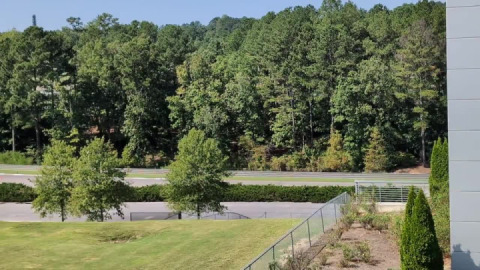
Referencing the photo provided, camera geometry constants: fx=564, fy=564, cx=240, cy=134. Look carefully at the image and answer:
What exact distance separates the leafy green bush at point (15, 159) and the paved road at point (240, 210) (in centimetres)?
2026

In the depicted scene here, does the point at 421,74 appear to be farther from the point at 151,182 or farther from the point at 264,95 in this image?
the point at 151,182

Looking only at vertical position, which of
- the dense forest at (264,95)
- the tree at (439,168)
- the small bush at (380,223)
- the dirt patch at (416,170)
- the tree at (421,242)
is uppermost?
the dense forest at (264,95)

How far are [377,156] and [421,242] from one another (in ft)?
139

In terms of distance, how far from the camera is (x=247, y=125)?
6425 cm

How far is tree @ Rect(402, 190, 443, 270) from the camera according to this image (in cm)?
1475

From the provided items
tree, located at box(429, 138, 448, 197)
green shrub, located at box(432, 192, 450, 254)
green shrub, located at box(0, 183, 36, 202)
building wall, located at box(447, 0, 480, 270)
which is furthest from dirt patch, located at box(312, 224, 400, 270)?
green shrub, located at box(0, 183, 36, 202)

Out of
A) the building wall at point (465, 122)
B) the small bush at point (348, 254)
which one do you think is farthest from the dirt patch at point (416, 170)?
the building wall at point (465, 122)

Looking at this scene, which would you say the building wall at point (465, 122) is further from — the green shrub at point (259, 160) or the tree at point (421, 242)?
the green shrub at point (259, 160)

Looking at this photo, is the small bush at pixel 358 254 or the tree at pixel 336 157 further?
the tree at pixel 336 157

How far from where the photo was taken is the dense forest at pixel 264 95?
2297 inches

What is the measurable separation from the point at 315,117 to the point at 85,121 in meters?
27.0

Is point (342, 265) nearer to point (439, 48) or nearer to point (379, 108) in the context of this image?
point (379, 108)

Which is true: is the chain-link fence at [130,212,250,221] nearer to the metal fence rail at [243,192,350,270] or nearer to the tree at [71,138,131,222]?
the tree at [71,138,131,222]

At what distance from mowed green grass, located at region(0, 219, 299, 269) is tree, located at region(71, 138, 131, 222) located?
12.4ft
